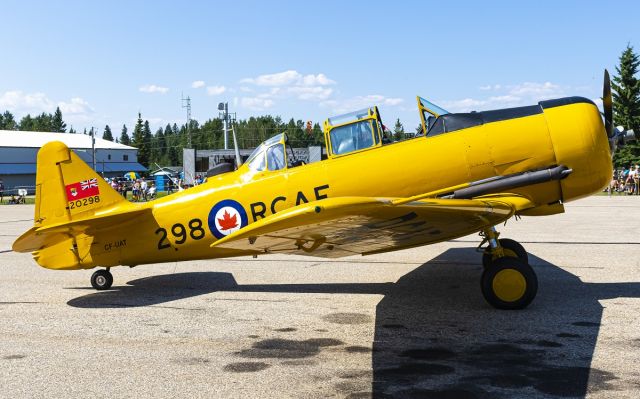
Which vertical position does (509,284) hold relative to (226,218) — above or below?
below

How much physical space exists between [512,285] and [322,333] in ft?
7.40

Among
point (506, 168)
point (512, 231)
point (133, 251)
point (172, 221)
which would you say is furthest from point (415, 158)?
point (512, 231)

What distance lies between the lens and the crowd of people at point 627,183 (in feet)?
102

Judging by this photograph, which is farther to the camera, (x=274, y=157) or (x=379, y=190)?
(x=274, y=157)

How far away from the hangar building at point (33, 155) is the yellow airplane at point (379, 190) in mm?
58316

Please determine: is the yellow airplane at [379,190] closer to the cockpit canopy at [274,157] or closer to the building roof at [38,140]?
the cockpit canopy at [274,157]

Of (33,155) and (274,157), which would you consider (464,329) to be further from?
(33,155)

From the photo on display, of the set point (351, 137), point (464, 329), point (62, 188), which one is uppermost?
point (351, 137)

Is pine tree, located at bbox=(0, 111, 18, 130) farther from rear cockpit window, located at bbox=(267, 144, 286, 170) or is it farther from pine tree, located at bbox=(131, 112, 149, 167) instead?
rear cockpit window, located at bbox=(267, 144, 286, 170)

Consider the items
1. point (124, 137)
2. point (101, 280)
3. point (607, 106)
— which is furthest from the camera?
point (124, 137)

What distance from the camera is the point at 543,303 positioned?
6.50 meters

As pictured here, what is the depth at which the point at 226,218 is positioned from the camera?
723 cm

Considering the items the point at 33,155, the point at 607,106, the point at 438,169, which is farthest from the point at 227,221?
the point at 33,155

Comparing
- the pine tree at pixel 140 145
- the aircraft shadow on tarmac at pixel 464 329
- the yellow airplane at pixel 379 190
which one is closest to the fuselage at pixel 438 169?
the yellow airplane at pixel 379 190
